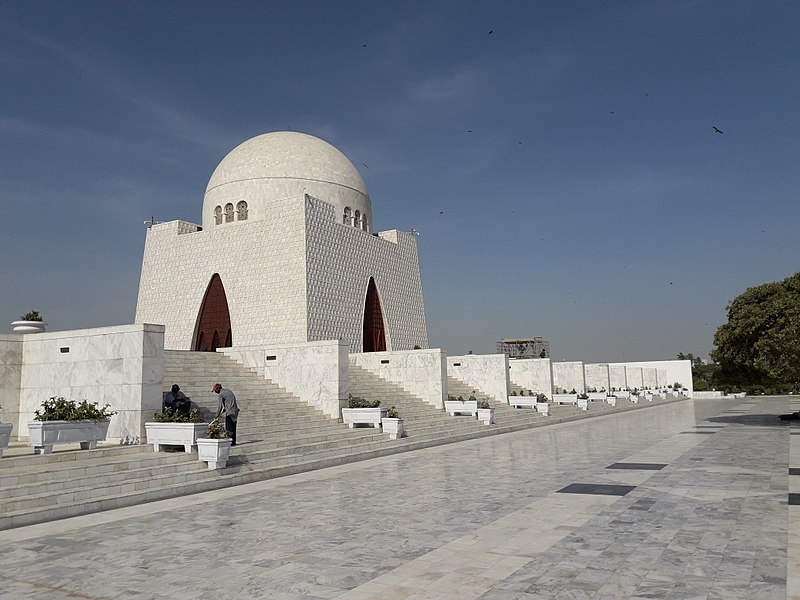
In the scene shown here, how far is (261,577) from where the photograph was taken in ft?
16.7

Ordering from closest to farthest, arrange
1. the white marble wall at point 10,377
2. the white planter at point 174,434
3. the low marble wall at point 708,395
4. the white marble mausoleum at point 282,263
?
the white planter at point 174,434
the white marble wall at point 10,377
the white marble mausoleum at point 282,263
the low marble wall at point 708,395

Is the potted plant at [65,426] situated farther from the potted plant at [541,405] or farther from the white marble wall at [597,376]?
the white marble wall at [597,376]

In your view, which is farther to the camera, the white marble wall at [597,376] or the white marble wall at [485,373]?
the white marble wall at [597,376]

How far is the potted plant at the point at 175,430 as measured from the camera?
10289 millimetres

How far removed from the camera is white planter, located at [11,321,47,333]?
1316 cm

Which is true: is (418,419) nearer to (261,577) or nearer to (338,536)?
(338,536)

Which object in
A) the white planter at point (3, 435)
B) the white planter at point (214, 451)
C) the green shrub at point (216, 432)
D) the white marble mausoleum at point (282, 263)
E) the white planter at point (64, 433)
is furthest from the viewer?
the white marble mausoleum at point (282, 263)

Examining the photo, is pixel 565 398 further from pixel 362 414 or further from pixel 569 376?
pixel 362 414

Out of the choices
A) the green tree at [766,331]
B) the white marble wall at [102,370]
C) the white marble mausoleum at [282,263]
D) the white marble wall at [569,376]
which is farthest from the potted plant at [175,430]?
the white marble wall at [569,376]

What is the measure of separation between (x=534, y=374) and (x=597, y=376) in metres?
13.1

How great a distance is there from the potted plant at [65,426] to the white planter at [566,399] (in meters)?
22.9

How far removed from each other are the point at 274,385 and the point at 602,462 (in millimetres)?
9164

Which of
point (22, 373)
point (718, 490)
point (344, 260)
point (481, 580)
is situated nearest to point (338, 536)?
point (481, 580)

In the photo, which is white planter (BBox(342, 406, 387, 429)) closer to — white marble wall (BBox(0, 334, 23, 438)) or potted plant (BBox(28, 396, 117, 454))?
potted plant (BBox(28, 396, 117, 454))
